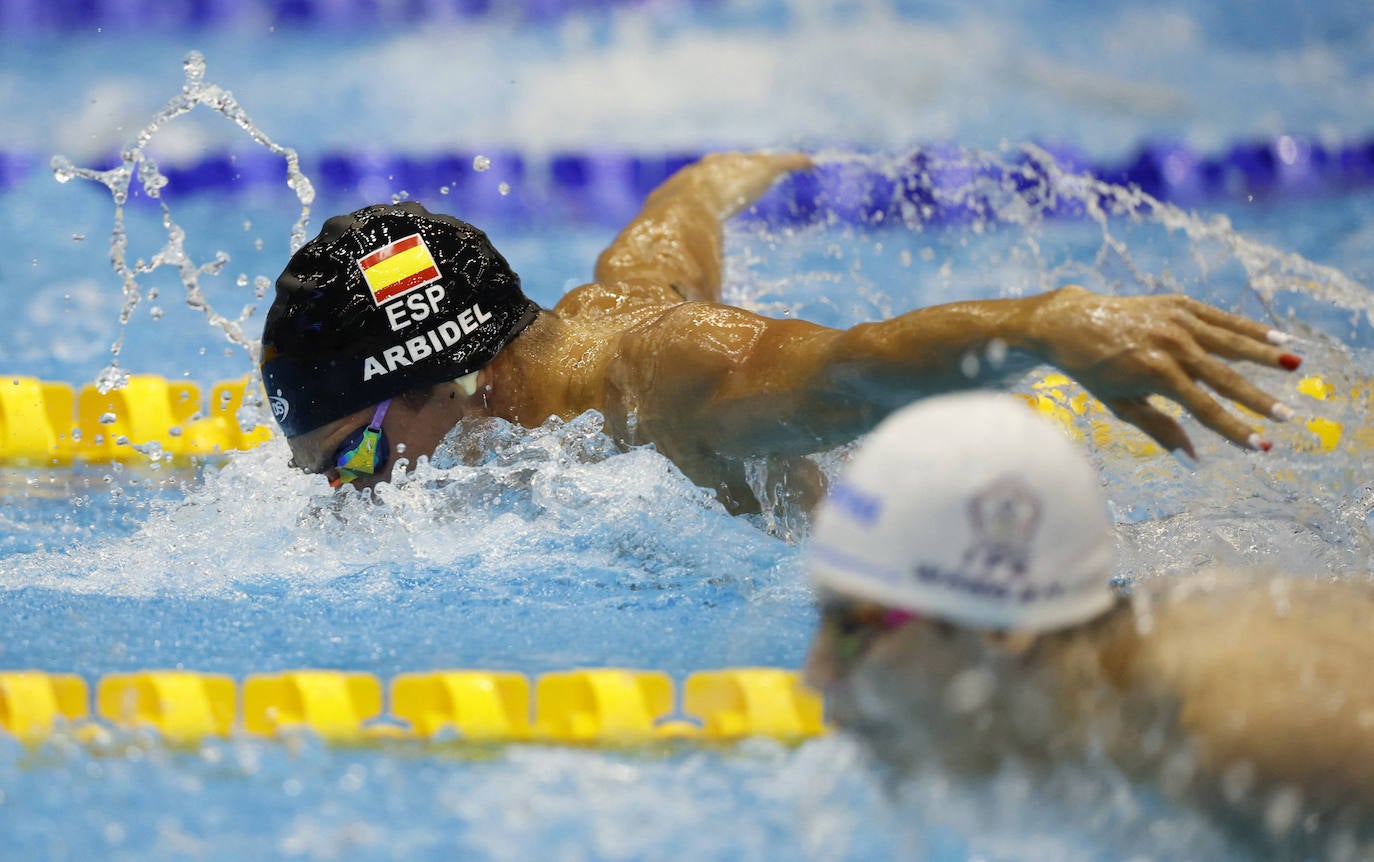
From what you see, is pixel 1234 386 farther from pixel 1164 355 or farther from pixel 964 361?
pixel 964 361

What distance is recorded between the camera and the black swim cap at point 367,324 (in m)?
2.37

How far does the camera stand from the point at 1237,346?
4.84ft

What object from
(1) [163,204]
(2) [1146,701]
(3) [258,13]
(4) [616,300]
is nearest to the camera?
(2) [1146,701]

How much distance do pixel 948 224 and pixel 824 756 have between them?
369 cm

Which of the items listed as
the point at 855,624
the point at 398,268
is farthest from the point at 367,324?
the point at 855,624

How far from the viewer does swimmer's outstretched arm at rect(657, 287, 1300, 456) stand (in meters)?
1.49

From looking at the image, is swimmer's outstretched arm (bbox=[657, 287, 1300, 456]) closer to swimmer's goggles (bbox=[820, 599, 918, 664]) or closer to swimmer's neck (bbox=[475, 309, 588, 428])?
swimmer's neck (bbox=[475, 309, 588, 428])

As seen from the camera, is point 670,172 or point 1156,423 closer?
point 1156,423

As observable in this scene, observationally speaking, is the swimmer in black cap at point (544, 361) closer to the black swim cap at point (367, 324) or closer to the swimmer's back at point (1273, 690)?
the black swim cap at point (367, 324)

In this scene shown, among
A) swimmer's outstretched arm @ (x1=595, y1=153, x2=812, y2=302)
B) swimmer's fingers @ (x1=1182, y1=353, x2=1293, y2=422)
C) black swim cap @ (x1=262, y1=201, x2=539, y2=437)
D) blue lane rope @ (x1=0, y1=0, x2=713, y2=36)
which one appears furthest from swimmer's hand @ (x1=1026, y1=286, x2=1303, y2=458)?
blue lane rope @ (x1=0, y1=0, x2=713, y2=36)

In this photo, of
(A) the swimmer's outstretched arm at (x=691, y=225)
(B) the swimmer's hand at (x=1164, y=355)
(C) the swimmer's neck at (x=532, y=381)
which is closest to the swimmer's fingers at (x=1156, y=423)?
(B) the swimmer's hand at (x=1164, y=355)

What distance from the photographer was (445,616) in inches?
90.0

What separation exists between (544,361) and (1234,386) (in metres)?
1.29

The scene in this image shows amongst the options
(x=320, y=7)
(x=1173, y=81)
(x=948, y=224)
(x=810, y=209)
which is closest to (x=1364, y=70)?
(x=1173, y=81)
